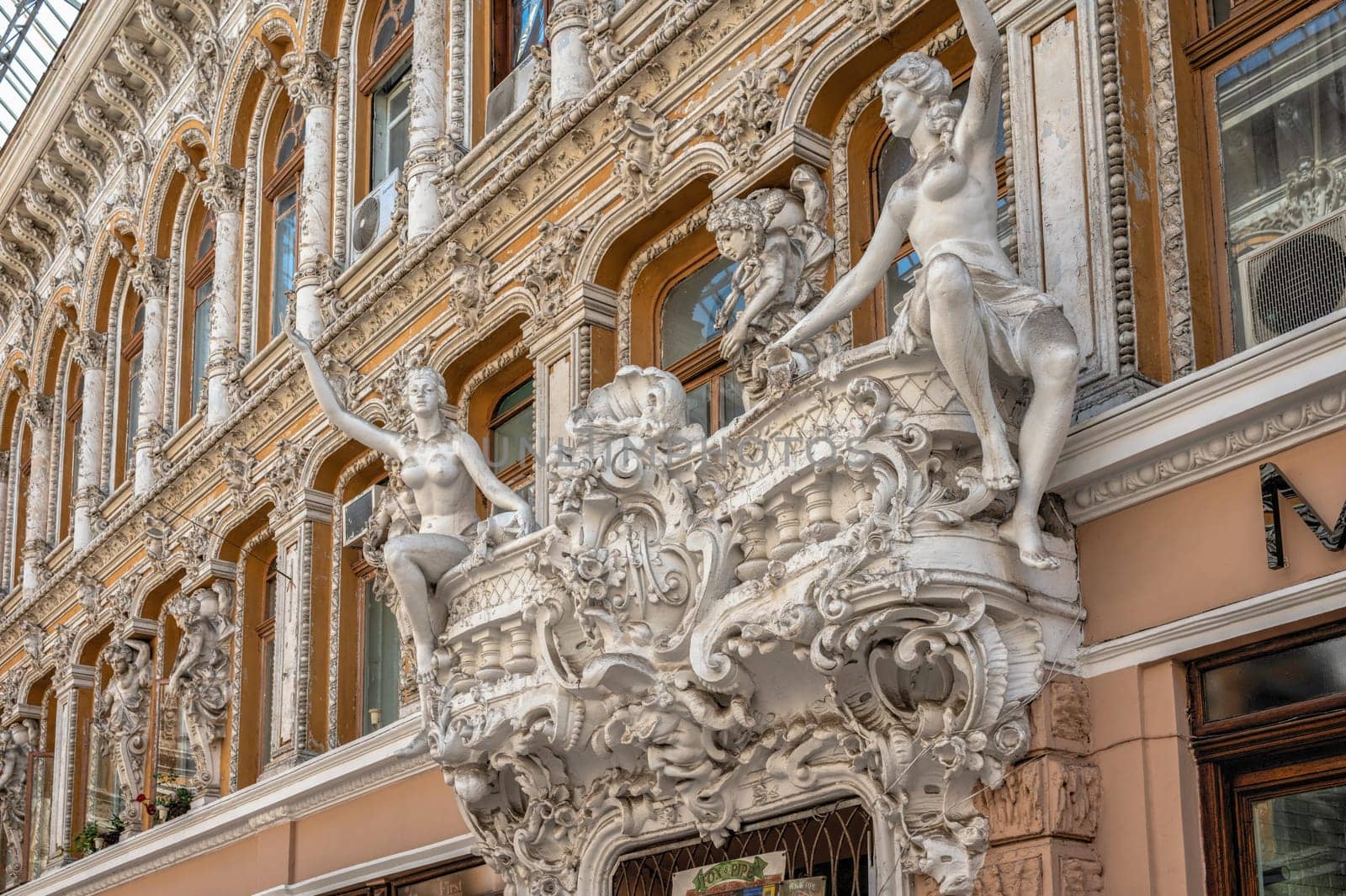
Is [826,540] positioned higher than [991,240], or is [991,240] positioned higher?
[991,240]

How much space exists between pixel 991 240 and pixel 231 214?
1298 cm

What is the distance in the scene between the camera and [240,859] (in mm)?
16375

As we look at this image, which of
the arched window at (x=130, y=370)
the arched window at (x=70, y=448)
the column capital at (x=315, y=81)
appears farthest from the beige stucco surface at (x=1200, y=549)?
the arched window at (x=70, y=448)

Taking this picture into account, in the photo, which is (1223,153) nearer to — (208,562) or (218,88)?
(208,562)

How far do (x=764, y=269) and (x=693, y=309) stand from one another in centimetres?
249

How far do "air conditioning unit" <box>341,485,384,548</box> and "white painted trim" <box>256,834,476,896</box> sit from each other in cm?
276

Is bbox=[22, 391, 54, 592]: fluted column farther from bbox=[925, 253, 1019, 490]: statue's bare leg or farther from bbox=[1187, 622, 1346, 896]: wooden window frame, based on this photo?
bbox=[1187, 622, 1346, 896]: wooden window frame

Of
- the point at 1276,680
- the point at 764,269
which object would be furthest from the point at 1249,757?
the point at 764,269

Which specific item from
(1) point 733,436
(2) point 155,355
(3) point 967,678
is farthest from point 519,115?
(2) point 155,355

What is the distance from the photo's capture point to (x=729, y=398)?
11617 mm

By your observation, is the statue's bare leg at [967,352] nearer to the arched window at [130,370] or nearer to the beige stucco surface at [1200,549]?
the beige stucco surface at [1200,549]

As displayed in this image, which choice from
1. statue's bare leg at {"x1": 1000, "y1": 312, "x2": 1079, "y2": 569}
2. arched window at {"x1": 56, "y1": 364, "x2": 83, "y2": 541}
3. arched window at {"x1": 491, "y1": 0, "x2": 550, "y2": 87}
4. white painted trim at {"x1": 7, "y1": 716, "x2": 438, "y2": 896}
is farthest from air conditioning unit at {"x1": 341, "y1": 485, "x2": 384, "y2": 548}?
arched window at {"x1": 56, "y1": 364, "x2": 83, "y2": 541}

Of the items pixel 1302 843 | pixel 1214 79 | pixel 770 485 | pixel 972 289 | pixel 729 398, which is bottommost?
pixel 1302 843

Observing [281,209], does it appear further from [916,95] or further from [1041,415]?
[1041,415]
